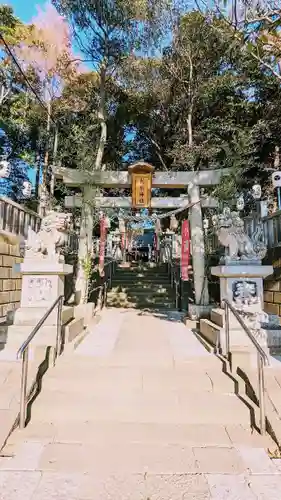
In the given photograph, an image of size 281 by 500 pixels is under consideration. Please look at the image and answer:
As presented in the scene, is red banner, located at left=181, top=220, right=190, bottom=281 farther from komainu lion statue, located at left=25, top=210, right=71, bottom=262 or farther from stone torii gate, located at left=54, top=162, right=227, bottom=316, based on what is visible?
komainu lion statue, located at left=25, top=210, right=71, bottom=262

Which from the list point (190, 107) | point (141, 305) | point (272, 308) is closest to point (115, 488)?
point (272, 308)

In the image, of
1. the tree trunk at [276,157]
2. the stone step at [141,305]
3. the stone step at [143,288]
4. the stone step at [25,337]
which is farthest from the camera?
the tree trunk at [276,157]

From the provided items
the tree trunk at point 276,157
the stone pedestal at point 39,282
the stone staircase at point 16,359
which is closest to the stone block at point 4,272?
the stone pedestal at point 39,282

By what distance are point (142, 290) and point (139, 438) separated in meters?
9.58

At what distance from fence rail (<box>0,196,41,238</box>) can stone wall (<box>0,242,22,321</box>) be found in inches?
20.9

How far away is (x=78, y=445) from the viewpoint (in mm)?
2811

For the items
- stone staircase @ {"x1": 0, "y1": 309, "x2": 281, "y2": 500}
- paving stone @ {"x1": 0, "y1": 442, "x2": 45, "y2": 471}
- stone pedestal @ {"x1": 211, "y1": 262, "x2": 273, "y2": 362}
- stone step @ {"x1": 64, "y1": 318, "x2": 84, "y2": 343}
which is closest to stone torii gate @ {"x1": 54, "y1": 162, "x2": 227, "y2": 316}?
stone step @ {"x1": 64, "y1": 318, "x2": 84, "y2": 343}

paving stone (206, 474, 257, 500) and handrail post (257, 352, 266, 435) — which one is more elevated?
handrail post (257, 352, 266, 435)

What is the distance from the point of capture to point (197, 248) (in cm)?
879

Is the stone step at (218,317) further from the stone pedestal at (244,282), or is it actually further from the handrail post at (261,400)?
the handrail post at (261,400)

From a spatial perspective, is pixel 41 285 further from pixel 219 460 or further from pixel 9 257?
pixel 219 460

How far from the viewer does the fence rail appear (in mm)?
7562

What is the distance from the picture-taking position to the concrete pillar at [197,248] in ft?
27.6

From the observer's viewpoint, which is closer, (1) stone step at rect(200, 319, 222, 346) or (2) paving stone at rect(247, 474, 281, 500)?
(2) paving stone at rect(247, 474, 281, 500)
